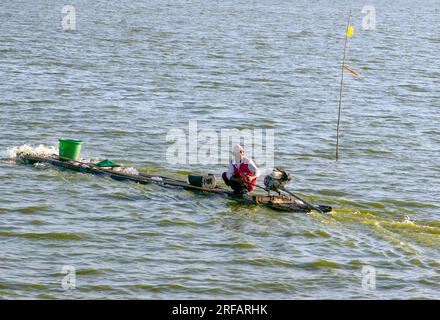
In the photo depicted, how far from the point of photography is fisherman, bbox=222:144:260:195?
1830cm

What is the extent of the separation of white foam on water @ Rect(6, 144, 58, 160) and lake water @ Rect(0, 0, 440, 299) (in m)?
0.27

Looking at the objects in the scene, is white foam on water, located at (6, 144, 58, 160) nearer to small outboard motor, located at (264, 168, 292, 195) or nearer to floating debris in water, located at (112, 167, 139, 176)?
floating debris in water, located at (112, 167, 139, 176)

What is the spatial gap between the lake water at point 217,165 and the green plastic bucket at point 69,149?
1.51ft

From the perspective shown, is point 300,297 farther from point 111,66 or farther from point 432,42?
point 432,42

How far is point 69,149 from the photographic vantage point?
66.6 feet

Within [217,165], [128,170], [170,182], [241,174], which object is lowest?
[217,165]

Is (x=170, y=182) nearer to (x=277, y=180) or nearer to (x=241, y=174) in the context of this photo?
(x=241, y=174)

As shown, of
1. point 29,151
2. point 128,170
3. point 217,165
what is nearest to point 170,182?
point 128,170

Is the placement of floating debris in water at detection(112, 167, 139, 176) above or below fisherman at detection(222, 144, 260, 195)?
below

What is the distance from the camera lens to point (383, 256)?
52.3 feet

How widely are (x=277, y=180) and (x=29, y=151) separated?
613 cm

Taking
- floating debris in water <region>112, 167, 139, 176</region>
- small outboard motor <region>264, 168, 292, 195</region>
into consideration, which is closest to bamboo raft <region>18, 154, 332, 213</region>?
floating debris in water <region>112, 167, 139, 176</region>
